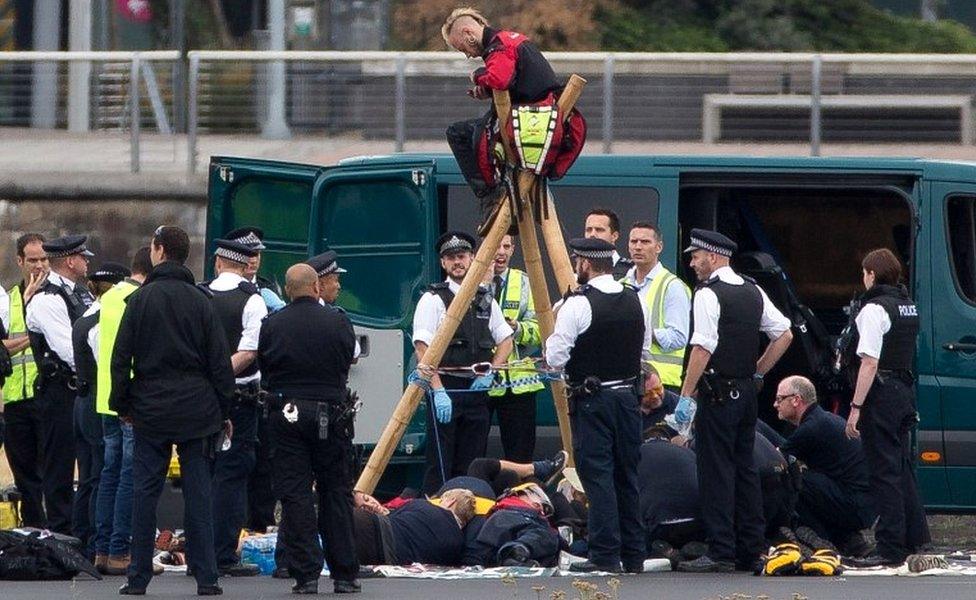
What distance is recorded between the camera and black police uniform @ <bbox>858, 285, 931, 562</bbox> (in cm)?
1159

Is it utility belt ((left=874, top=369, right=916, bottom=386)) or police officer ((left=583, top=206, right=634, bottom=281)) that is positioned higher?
police officer ((left=583, top=206, right=634, bottom=281))

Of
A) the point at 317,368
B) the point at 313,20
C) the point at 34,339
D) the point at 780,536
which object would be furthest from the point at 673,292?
the point at 313,20

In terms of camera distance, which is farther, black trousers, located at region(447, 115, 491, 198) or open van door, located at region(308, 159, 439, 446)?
open van door, located at region(308, 159, 439, 446)

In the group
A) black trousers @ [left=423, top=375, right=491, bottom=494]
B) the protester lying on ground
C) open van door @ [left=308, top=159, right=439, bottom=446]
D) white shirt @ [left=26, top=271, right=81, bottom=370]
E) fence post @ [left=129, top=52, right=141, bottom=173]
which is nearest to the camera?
the protester lying on ground

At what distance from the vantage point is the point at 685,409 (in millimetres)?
11781

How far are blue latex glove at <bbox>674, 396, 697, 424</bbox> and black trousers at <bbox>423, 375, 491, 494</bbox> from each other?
1.29m

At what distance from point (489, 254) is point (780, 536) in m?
2.31

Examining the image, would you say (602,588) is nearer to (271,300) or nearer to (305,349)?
(305,349)

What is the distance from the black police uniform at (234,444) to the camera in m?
11.5

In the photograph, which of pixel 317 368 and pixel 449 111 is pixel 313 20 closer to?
pixel 449 111

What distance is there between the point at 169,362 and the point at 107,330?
84 cm

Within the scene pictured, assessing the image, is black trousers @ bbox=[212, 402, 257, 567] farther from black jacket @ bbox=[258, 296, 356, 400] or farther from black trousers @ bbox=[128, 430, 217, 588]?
black jacket @ bbox=[258, 296, 356, 400]

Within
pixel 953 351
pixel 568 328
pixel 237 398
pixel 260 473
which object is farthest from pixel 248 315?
pixel 953 351

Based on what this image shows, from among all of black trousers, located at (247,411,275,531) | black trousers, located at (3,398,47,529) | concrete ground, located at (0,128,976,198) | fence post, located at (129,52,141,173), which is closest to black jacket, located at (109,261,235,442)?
black trousers, located at (247,411,275,531)
